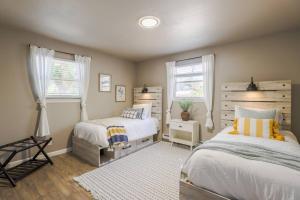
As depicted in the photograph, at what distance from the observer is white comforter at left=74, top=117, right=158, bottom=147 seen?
9.09 feet

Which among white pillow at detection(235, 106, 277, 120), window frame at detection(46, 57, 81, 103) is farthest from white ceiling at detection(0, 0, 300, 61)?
white pillow at detection(235, 106, 277, 120)

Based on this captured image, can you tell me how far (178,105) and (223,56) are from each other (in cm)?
164

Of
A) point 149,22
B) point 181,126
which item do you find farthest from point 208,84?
point 149,22

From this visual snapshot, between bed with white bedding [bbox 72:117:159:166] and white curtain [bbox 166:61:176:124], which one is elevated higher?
white curtain [bbox 166:61:176:124]

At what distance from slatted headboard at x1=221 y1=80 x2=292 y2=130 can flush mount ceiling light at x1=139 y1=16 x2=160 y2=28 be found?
2003 mm

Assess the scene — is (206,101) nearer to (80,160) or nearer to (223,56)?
(223,56)

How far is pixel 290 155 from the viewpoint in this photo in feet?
4.75

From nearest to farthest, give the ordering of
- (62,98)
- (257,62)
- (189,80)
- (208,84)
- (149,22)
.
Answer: (149,22) < (257,62) < (62,98) < (208,84) < (189,80)

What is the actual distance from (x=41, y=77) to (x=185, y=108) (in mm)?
3254

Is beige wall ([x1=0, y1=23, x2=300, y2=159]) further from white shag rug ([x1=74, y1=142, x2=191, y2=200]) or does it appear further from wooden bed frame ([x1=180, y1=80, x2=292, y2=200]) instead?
white shag rug ([x1=74, y1=142, x2=191, y2=200])

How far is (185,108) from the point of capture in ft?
12.7

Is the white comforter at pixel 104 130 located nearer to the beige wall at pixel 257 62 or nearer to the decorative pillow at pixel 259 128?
the beige wall at pixel 257 62

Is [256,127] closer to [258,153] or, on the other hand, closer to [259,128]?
[259,128]

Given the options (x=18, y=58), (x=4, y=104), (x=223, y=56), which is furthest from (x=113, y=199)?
(x=223, y=56)
